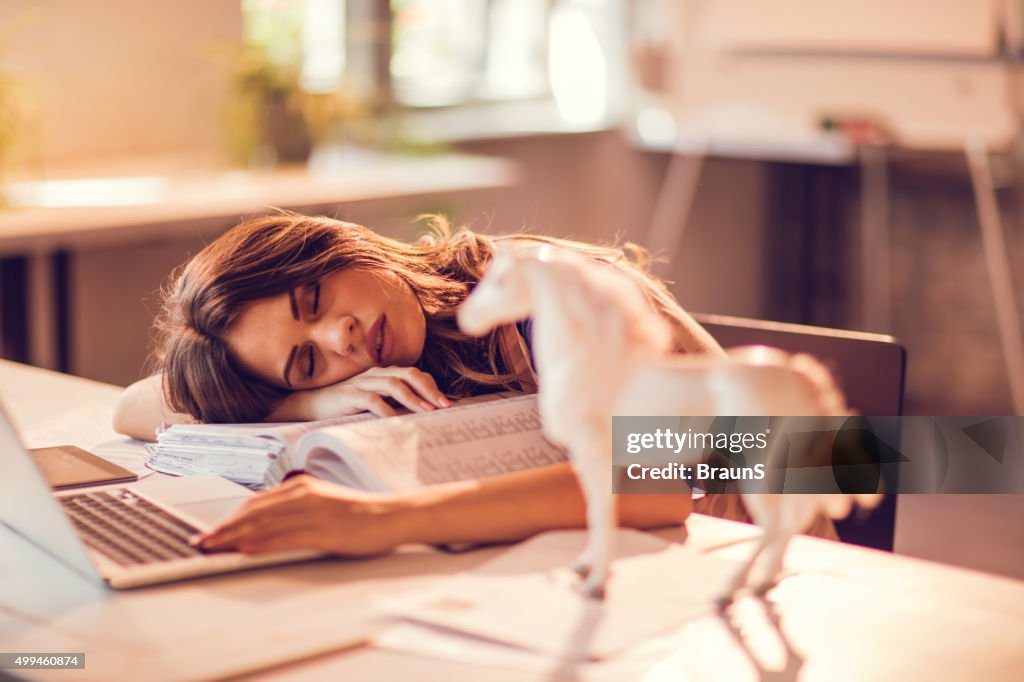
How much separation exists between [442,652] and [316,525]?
0.48ft

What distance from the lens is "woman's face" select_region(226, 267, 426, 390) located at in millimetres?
1040

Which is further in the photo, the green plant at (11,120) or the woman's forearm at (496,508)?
the green plant at (11,120)

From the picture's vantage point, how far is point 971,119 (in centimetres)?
291

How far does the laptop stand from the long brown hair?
0.50ft

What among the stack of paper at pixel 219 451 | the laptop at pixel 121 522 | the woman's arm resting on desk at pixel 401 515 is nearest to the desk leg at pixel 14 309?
the stack of paper at pixel 219 451

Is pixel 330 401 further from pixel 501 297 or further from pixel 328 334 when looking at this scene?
pixel 501 297

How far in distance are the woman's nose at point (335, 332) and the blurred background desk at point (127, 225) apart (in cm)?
98

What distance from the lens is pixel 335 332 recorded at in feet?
3.42

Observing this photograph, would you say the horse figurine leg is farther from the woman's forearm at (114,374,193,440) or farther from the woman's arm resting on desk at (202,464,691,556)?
the woman's forearm at (114,374,193,440)

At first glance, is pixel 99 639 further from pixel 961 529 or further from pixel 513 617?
pixel 961 529

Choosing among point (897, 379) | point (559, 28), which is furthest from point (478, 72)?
point (897, 379)

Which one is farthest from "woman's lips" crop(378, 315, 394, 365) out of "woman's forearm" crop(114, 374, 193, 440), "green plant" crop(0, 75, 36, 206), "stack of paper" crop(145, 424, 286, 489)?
"green plant" crop(0, 75, 36, 206)

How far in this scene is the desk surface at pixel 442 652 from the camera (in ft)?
2.19

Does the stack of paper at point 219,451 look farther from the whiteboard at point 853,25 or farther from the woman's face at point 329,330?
the whiteboard at point 853,25
